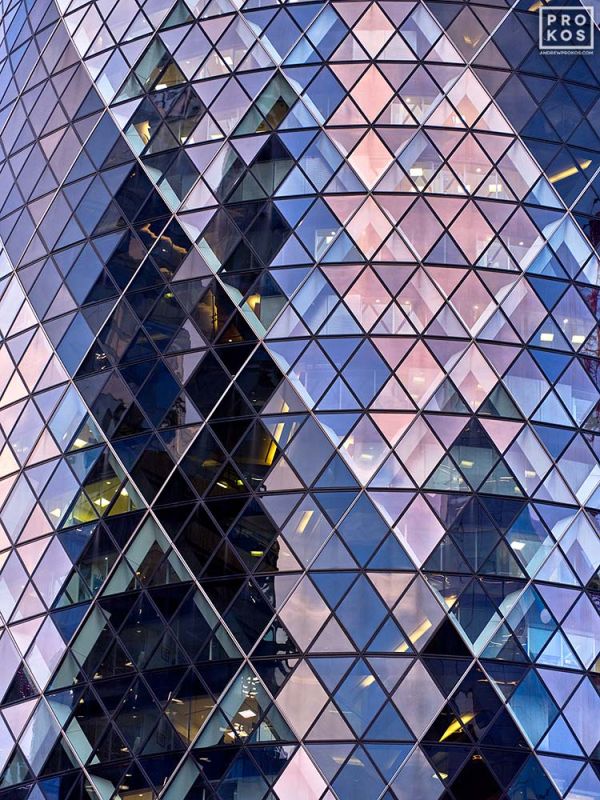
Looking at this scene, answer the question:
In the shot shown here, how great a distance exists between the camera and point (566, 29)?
32.9 meters

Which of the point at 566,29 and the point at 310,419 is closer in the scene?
the point at 310,419

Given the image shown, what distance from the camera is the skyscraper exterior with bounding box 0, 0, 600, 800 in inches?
1107

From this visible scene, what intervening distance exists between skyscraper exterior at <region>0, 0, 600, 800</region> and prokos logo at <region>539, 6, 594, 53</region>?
236 mm

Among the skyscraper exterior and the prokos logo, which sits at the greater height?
the prokos logo

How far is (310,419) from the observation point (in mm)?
29469

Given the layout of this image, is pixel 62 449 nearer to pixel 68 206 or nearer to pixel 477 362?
pixel 68 206

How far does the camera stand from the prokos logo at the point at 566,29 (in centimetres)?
3262

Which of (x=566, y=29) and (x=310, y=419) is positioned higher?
(x=566, y=29)

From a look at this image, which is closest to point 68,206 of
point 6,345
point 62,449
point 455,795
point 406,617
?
point 6,345

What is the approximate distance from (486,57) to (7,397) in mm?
12736

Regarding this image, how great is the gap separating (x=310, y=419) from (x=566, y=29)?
10.6 meters

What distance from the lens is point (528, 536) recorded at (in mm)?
→ 29297

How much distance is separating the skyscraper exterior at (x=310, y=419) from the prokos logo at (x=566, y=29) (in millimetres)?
236

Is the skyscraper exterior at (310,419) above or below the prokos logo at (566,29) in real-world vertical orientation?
below
